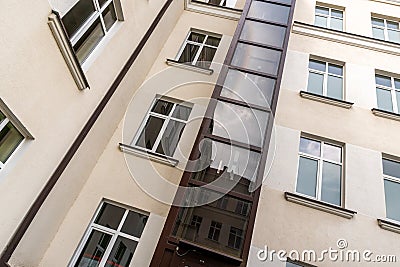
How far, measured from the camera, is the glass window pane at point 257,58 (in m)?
8.20

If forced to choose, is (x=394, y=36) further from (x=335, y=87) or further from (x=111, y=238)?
(x=111, y=238)

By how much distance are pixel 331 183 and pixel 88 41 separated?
19.0ft

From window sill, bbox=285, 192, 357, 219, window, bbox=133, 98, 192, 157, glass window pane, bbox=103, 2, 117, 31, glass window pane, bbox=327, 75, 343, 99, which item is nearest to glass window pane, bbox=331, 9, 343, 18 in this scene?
glass window pane, bbox=327, 75, 343, 99

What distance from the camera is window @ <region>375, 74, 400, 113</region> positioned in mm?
8253

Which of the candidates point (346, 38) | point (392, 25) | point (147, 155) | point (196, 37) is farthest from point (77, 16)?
point (392, 25)

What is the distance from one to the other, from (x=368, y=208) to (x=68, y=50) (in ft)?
20.8

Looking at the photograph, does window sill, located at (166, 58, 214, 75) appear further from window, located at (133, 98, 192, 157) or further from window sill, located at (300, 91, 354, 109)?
window sill, located at (300, 91, 354, 109)

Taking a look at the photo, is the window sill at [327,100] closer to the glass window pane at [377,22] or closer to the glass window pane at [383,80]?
the glass window pane at [383,80]

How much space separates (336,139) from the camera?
748cm

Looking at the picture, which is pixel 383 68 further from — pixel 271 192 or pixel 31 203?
pixel 31 203

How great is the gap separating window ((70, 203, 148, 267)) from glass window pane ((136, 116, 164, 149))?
165 centimetres

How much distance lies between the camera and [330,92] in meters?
8.56

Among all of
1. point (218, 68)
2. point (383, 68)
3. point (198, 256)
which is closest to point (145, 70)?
point (218, 68)

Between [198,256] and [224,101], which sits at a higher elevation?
[224,101]
